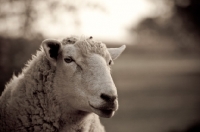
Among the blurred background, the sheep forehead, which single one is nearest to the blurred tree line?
the blurred background

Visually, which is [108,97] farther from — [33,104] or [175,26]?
[175,26]

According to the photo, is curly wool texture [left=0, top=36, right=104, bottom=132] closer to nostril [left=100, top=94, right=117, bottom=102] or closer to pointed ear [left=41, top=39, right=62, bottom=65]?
pointed ear [left=41, top=39, right=62, bottom=65]

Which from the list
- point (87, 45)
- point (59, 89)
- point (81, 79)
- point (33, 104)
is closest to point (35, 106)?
point (33, 104)

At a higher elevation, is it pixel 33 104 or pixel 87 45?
pixel 87 45

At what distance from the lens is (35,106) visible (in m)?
4.12

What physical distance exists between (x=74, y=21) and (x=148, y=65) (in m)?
20.2

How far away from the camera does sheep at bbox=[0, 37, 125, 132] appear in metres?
4.01

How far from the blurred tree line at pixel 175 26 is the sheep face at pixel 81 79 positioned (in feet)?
46.9

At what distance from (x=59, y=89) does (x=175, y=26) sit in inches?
753

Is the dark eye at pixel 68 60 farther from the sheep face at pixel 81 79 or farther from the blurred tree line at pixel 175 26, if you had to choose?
the blurred tree line at pixel 175 26

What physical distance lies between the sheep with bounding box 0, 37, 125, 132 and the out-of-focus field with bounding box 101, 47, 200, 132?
30.4 feet

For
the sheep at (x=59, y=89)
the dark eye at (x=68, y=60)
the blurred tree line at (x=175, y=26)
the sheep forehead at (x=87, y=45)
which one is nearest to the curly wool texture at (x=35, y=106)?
the sheep at (x=59, y=89)

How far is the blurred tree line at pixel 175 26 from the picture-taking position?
746 inches

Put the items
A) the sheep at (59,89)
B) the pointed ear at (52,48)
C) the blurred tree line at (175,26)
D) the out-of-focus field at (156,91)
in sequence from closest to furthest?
the sheep at (59,89)
the pointed ear at (52,48)
the out-of-focus field at (156,91)
the blurred tree line at (175,26)
